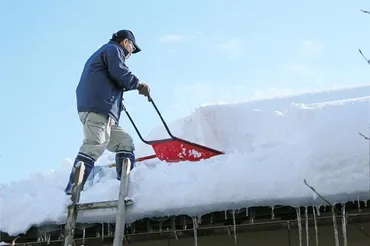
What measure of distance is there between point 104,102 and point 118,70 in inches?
11.4

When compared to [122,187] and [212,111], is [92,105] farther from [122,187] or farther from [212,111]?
[212,111]

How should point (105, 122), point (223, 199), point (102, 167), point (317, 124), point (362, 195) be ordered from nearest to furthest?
point (362, 195), point (223, 199), point (317, 124), point (105, 122), point (102, 167)

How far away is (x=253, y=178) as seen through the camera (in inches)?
193

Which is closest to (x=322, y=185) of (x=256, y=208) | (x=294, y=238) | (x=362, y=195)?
(x=362, y=195)

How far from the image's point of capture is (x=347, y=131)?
4953mm

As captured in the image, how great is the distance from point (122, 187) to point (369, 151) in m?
1.84

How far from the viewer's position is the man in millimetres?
5555

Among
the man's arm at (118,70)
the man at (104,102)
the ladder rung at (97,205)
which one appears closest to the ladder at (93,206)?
the ladder rung at (97,205)

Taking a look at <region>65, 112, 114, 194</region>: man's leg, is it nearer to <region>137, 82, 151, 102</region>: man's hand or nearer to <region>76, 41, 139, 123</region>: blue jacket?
<region>76, 41, 139, 123</region>: blue jacket

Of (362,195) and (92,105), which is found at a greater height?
(92,105)

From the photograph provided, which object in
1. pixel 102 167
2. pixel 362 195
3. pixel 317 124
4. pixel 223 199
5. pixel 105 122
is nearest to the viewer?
pixel 362 195

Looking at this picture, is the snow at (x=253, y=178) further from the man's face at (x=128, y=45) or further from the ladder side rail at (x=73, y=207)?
the man's face at (x=128, y=45)

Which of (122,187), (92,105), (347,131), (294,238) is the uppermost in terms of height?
(92,105)

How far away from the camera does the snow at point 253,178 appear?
15.4 ft
